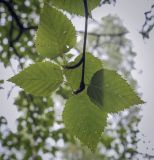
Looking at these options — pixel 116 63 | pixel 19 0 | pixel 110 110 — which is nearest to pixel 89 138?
pixel 110 110

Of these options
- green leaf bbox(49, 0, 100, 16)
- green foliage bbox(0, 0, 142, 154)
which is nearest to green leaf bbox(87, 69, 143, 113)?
green foliage bbox(0, 0, 142, 154)

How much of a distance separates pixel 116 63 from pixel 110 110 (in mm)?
6770

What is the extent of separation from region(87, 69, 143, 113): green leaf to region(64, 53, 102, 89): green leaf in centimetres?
4

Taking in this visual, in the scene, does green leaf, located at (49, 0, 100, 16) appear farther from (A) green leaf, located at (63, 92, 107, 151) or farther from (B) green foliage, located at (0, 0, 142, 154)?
(A) green leaf, located at (63, 92, 107, 151)

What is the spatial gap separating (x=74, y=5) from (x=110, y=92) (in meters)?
0.17

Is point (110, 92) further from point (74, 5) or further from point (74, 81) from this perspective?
point (74, 5)

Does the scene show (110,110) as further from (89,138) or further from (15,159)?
(15,159)

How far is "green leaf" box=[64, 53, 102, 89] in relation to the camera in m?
0.52

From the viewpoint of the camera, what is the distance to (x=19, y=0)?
3.82 m

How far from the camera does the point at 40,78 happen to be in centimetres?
52

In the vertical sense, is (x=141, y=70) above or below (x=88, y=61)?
below

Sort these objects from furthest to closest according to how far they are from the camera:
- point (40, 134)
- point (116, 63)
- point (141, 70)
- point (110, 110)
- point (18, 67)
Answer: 1. point (116, 63)
2. point (141, 70)
3. point (40, 134)
4. point (18, 67)
5. point (110, 110)

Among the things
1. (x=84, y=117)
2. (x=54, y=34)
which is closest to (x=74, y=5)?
(x=54, y=34)

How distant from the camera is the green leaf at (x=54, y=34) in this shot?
1.71ft
